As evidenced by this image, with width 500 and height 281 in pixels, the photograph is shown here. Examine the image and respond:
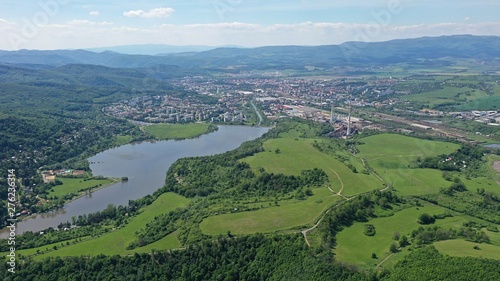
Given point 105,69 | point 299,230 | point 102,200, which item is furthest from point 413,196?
point 105,69

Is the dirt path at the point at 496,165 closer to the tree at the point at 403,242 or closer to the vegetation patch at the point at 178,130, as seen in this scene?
the tree at the point at 403,242

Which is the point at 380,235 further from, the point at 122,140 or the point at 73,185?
the point at 122,140

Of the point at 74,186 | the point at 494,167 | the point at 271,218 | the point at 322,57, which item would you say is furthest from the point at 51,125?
the point at 322,57

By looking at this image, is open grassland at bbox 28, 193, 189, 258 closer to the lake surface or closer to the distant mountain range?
the lake surface

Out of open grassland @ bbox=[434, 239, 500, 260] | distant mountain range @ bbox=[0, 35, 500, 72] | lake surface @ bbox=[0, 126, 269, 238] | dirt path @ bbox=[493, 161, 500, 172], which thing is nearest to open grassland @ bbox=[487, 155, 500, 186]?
dirt path @ bbox=[493, 161, 500, 172]

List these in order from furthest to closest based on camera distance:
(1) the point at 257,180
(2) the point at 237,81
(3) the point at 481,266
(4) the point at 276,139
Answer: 1. (2) the point at 237,81
2. (4) the point at 276,139
3. (1) the point at 257,180
4. (3) the point at 481,266

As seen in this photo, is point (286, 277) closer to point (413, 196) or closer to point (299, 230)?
point (299, 230)
